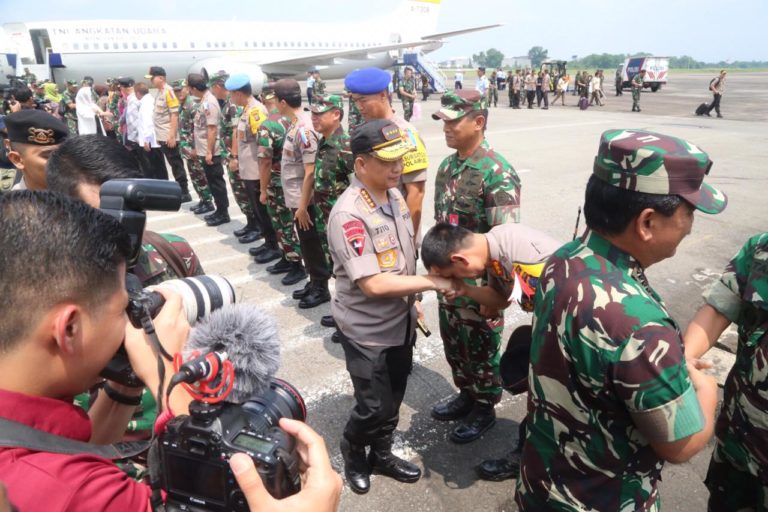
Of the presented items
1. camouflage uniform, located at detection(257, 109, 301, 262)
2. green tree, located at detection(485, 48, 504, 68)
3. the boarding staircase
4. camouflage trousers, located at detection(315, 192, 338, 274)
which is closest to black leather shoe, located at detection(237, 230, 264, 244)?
camouflage uniform, located at detection(257, 109, 301, 262)

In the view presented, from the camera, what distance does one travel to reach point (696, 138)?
13.9m

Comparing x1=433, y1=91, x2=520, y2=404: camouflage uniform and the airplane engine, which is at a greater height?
the airplane engine

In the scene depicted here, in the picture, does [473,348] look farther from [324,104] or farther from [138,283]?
[324,104]

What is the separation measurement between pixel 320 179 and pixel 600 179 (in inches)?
125

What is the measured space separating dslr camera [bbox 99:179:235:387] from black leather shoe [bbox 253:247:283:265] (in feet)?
15.3

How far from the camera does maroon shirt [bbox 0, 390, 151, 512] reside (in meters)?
0.74

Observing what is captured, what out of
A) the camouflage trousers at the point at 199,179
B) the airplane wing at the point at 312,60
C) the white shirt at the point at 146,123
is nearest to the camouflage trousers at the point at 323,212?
the camouflage trousers at the point at 199,179

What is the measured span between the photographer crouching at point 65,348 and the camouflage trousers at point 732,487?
68.6 inches

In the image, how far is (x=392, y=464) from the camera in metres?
2.76

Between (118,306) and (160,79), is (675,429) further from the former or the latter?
(160,79)

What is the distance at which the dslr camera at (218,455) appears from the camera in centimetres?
92

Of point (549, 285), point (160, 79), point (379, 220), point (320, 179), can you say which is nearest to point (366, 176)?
point (379, 220)

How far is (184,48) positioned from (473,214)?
21998mm

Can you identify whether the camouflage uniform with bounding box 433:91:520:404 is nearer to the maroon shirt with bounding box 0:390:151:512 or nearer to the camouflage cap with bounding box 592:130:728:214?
the camouflage cap with bounding box 592:130:728:214
